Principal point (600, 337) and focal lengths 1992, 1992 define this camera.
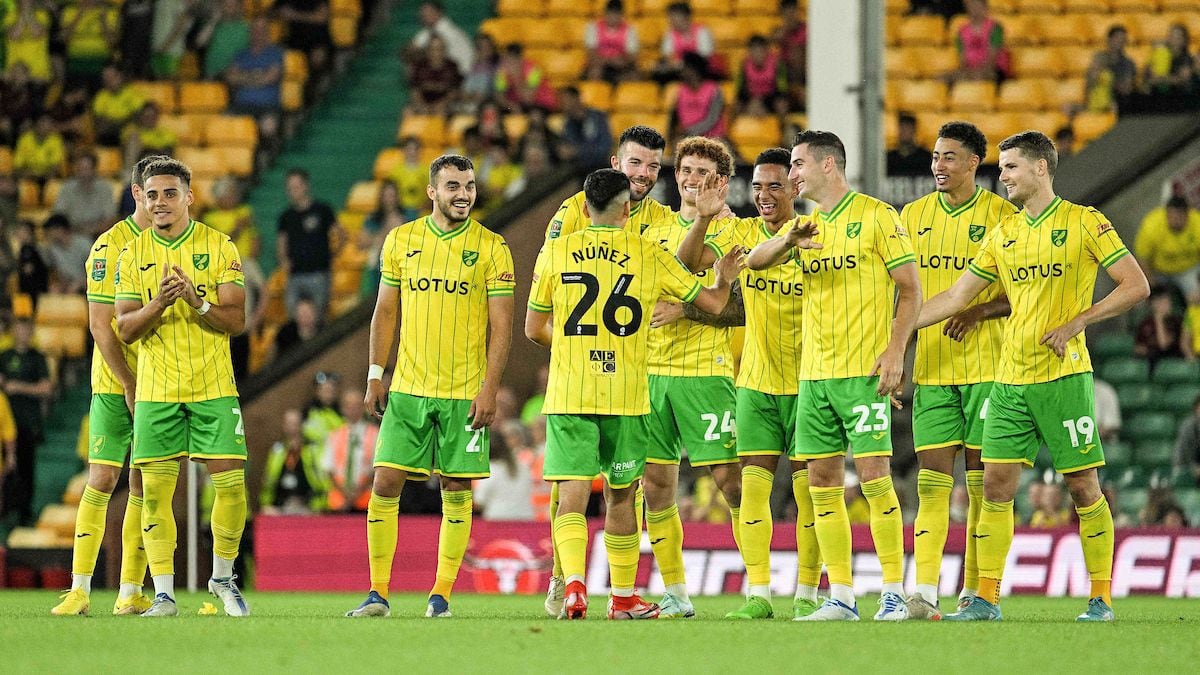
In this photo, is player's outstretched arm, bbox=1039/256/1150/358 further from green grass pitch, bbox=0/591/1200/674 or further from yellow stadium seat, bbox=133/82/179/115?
yellow stadium seat, bbox=133/82/179/115

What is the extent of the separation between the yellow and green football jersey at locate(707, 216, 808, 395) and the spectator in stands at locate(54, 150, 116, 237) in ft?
37.2

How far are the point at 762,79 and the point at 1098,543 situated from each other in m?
11.5

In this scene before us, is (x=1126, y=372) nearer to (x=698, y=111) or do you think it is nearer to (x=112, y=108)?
(x=698, y=111)

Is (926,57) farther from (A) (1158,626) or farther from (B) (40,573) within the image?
(A) (1158,626)

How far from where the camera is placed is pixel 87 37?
2361 centimetres

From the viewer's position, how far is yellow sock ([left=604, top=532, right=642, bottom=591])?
10.4 meters

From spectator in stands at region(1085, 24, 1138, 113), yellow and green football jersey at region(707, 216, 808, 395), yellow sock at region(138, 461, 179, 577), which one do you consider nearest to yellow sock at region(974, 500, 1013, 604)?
yellow and green football jersey at region(707, 216, 808, 395)

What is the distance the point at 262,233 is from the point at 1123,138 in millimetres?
9368

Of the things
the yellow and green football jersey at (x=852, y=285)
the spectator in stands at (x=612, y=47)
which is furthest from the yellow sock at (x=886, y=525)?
the spectator in stands at (x=612, y=47)

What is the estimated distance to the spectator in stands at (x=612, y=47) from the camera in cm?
2227

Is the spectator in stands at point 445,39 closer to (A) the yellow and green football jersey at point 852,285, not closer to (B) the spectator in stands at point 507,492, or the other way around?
(B) the spectator in stands at point 507,492

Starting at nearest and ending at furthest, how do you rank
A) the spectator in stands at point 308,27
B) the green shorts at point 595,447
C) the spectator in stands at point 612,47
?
the green shorts at point 595,447
the spectator in stands at point 612,47
the spectator in stands at point 308,27

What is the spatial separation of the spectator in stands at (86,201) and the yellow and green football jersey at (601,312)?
38.3 ft

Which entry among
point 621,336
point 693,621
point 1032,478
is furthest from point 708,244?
point 1032,478
